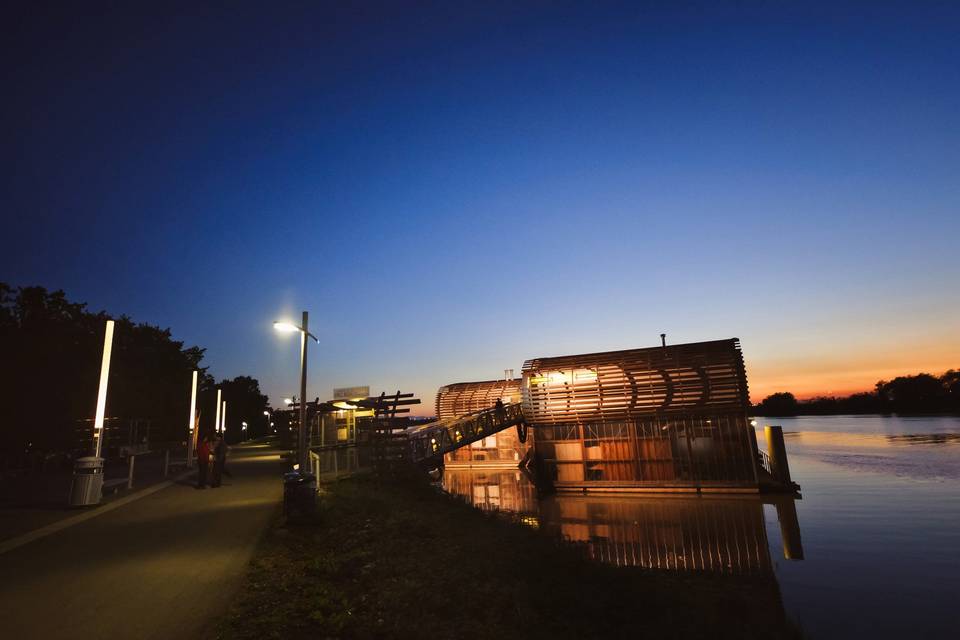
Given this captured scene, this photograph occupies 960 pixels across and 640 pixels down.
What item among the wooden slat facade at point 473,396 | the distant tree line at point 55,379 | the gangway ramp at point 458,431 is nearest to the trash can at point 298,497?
the gangway ramp at point 458,431

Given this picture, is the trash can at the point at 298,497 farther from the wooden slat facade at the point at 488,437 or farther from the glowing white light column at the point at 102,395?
the wooden slat facade at the point at 488,437

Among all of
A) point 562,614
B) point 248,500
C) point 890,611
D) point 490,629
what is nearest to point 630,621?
point 562,614

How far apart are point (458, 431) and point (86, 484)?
20.1 meters

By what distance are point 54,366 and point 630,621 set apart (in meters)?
35.3

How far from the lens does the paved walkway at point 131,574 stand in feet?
20.6

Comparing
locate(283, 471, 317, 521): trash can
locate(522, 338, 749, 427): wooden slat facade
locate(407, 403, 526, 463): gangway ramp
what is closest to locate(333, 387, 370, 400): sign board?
locate(407, 403, 526, 463): gangway ramp

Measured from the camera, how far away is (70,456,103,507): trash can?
1437 centimetres

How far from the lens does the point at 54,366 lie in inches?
1154

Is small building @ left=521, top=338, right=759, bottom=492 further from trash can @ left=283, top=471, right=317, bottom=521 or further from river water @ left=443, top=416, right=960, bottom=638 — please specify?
trash can @ left=283, top=471, right=317, bottom=521

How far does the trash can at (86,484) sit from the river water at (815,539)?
14.8 meters

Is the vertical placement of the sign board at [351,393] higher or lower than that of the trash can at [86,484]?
higher

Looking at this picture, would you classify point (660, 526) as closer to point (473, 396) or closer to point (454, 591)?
point (454, 591)

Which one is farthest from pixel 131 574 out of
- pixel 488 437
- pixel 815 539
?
pixel 488 437

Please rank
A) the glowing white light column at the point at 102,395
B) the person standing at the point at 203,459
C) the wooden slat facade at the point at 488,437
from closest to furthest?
the glowing white light column at the point at 102,395, the person standing at the point at 203,459, the wooden slat facade at the point at 488,437
